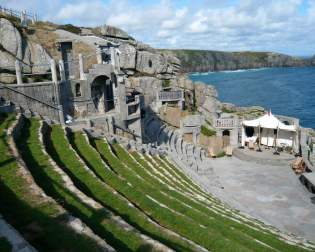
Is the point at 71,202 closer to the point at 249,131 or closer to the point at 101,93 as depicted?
the point at 101,93

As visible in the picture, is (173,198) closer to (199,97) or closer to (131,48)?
(199,97)

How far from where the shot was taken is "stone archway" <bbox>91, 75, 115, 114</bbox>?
36531mm

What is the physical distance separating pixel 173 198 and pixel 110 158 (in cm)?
637

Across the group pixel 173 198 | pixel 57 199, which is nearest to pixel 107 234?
pixel 57 199

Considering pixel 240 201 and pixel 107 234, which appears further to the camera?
pixel 240 201

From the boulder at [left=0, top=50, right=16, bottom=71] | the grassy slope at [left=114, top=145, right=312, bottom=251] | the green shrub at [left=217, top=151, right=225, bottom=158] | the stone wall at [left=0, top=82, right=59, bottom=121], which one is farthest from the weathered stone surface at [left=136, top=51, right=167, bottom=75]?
the grassy slope at [left=114, top=145, right=312, bottom=251]

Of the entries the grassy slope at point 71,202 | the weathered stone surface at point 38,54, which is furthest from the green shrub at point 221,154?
the grassy slope at point 71,202

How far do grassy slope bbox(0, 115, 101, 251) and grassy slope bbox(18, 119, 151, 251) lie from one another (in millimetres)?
984

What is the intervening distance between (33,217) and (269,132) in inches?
1448

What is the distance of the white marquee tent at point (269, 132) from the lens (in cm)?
4078

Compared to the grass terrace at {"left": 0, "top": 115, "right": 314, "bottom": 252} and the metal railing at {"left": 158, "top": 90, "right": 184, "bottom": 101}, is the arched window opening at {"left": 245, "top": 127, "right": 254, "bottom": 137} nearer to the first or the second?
the metal railing at {"left": 158, "top": 90, "right": 184, "bottom": 101}

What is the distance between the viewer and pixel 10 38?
43469 mm

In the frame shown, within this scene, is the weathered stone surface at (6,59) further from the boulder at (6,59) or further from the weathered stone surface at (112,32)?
the weathered stone surface at (112,32)

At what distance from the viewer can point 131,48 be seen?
6159 cm
